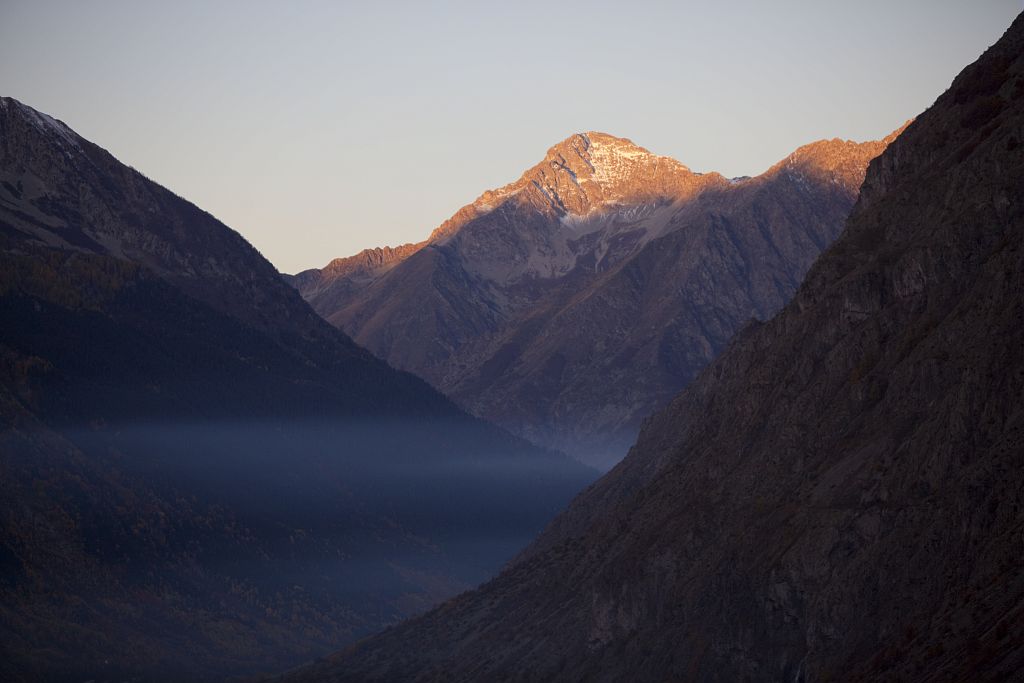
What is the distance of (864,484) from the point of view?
125 m

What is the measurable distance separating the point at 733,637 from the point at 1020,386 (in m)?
32.2

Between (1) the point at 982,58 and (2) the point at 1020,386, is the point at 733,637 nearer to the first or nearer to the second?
(2) the point at 1020,386

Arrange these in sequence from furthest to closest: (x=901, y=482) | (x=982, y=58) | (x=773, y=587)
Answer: (x=982, y=58)
(x=773, y=587)
(x=901, y=482)

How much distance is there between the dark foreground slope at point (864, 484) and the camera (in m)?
110

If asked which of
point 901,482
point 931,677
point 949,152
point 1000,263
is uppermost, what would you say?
point 949,152

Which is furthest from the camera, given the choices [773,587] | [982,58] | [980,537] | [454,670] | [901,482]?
[454,670]

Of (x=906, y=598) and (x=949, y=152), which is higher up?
(x=949, y=152)

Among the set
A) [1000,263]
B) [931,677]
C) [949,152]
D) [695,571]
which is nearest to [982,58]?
[949,152]

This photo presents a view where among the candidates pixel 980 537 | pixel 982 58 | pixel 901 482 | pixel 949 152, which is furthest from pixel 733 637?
pixel 982 58

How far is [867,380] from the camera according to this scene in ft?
449

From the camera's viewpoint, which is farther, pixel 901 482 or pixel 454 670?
pixel 454 670

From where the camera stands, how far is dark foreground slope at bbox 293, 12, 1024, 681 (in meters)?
110

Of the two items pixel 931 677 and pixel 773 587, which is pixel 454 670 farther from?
pixel 931 677

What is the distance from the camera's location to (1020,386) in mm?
113438
